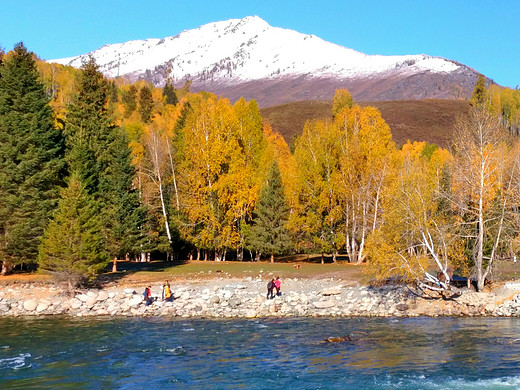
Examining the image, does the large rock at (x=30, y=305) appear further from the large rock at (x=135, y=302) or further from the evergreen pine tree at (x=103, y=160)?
the evergreen pine tree at (x=103, y=160)

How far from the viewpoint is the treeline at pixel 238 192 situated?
92.4 ft

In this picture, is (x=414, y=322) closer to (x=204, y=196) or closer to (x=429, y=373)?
(x=429, y=373)

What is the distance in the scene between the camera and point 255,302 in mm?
29172

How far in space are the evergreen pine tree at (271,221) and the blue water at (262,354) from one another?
67.1 feet

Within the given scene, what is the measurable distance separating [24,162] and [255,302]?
18955mm

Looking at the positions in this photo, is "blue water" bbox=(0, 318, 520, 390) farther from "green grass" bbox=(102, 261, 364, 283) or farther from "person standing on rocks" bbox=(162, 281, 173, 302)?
"green grass" bbox=(102, 261, 364, 283)

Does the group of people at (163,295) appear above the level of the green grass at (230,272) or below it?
below

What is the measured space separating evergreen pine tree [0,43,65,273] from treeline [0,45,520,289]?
96mm

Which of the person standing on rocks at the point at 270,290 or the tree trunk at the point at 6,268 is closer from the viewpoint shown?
the person standing on rocks at the point at 270,290

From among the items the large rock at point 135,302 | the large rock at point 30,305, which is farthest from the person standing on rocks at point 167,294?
the large rock at point 30,305

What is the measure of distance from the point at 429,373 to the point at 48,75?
121 m

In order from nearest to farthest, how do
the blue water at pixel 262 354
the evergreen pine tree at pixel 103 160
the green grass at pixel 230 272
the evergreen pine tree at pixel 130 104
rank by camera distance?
the blue water at pixel 262 354
the green grass at pixel 230 272
the evergreen pine tree at pixel 103 160
the evergreen pine tree at pixel 130 104

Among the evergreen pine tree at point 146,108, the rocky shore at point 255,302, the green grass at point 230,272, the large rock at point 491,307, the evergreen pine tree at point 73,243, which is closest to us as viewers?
the large rock at point 491,307

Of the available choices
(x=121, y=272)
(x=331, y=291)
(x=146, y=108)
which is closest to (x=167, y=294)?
(x=331, y=291)
